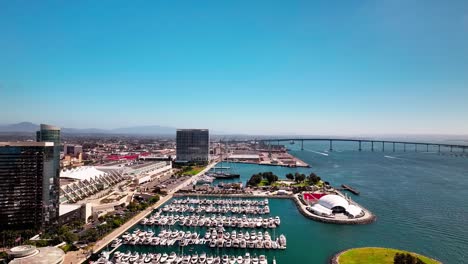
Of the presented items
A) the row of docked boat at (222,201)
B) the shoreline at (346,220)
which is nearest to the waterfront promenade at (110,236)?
the row of docked boat at (222,201)

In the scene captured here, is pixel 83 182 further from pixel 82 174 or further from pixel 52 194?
pixel 52 194

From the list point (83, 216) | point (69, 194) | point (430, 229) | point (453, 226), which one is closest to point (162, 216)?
point (83, 216)

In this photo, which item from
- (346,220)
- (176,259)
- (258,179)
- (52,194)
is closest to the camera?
(176,259)

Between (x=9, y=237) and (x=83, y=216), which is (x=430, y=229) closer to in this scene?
(x=83, y=216)

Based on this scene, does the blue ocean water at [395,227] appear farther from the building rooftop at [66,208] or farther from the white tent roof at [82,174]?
the white tent roof at [82,174]

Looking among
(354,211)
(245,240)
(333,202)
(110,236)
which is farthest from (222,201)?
(110,236)

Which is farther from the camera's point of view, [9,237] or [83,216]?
[83,216]

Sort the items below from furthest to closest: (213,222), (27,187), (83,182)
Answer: (83,182) → (213,222) → (27,187)
